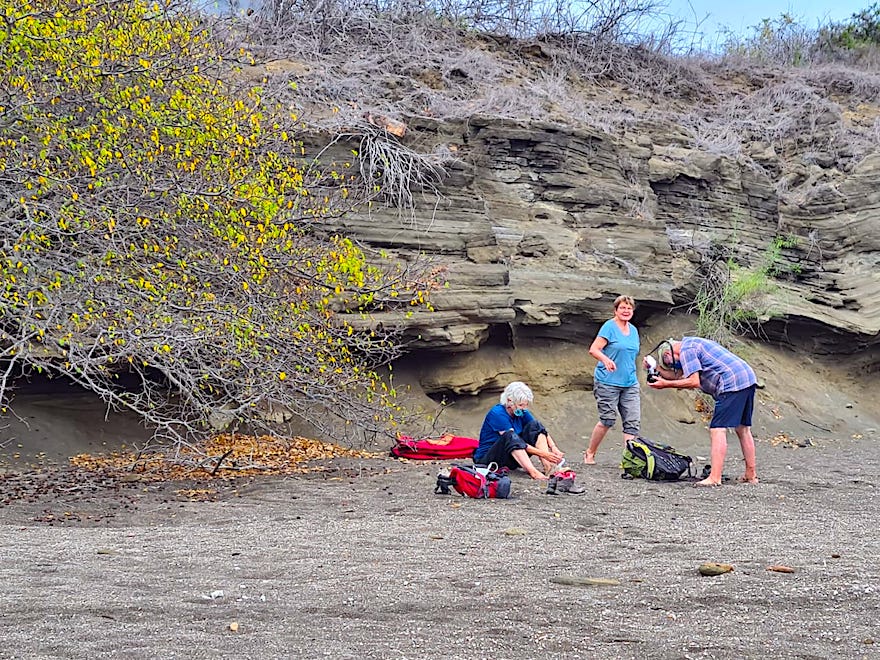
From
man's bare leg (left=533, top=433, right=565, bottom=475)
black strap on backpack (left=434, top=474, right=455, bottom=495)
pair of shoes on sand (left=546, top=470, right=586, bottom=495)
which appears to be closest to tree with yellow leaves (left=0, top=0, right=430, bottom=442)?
black strap on backpack (left=434, top=474, right=455, bottom=495)

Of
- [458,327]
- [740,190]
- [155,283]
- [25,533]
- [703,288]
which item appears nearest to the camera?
[25,533]

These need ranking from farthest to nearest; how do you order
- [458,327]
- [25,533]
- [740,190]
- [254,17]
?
[254,17] < [740,190] < [458,327] < [25,533]

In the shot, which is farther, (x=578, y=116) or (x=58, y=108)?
(x=578, y=116)

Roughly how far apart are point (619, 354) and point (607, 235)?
208 inches

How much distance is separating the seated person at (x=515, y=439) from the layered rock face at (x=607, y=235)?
12.9 feet

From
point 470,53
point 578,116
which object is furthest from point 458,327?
point 470,53

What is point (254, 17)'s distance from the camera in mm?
18234

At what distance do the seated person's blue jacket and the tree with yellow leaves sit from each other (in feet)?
5.65

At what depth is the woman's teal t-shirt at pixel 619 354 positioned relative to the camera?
370 inches

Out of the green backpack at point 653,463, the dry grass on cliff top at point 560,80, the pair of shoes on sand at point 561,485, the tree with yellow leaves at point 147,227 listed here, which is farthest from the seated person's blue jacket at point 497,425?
the dry grass on cliff top at point 560,80

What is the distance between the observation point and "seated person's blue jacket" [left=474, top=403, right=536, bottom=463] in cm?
814

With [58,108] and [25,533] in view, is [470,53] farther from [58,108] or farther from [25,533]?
[25,533]

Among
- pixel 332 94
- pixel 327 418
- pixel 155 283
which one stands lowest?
pixel 327 418

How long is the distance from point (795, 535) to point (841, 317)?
10.8 metres
